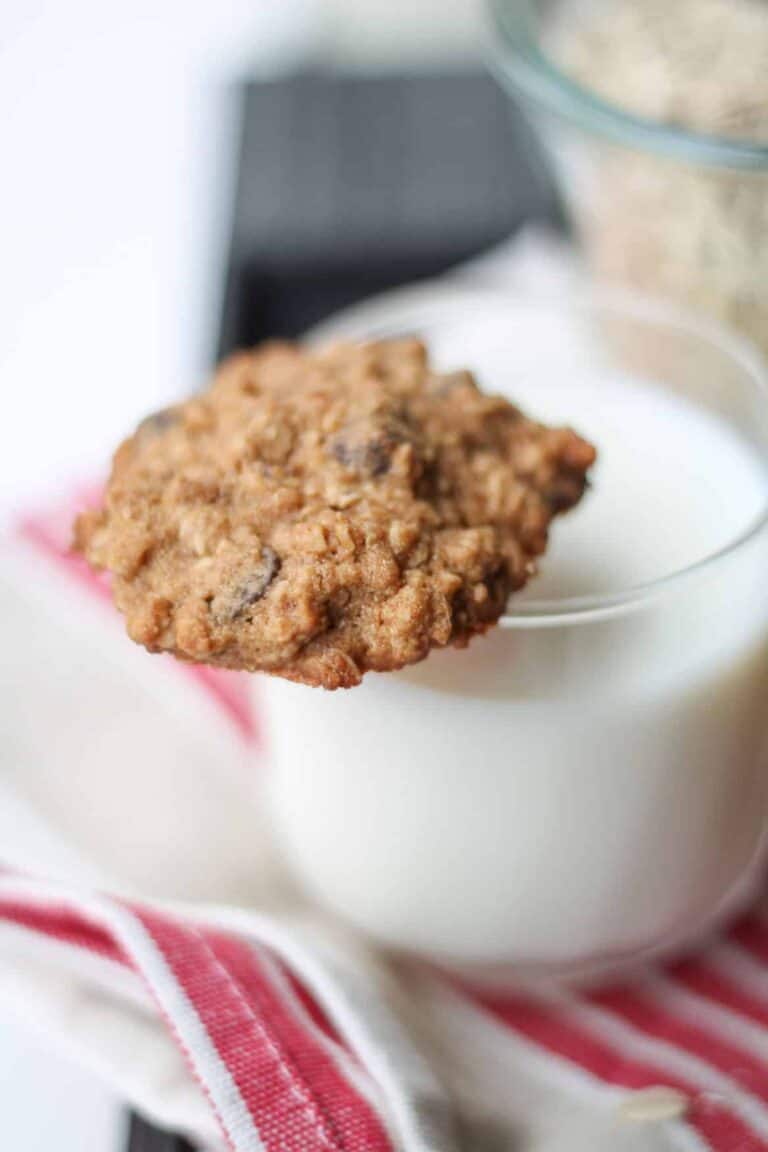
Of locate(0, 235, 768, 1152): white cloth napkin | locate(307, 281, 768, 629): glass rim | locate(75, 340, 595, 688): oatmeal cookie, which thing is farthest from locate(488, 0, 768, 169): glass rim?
locate(0, 235, 768, 1152): white cloth napkin

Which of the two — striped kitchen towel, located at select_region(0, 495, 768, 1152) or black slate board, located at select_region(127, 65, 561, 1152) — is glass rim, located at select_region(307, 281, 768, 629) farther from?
striped kitchen towel, located at select_region(0, 495, 768, 1152)

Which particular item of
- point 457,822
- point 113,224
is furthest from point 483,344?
point 113,224

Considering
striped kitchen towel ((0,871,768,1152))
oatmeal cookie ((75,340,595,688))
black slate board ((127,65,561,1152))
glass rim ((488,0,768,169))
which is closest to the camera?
oatmeal cookie ((75,340,595,688))

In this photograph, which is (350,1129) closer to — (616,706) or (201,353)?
(616,706)

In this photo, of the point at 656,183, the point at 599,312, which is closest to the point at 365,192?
the point at 656,183

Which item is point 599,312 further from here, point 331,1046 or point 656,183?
point 331,1046

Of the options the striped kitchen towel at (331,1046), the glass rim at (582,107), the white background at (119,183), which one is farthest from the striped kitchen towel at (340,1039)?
the glass rim at (582,107)
